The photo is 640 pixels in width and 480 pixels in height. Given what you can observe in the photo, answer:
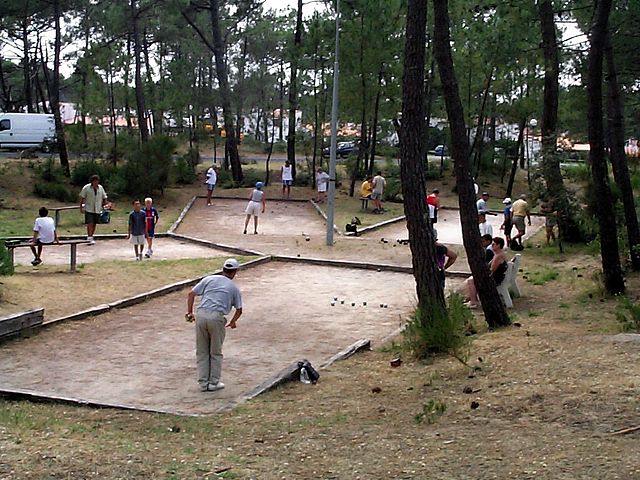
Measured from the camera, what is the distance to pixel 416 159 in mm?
11117

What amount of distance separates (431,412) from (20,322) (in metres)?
6.63

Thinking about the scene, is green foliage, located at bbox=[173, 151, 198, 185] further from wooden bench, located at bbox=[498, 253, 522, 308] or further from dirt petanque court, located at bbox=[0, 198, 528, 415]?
wooden bench, located at bbox=[498, 253, 522, 308]

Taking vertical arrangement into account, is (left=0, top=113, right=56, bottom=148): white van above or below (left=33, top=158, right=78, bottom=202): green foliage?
above

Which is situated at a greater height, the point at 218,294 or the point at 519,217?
the point at 218,294

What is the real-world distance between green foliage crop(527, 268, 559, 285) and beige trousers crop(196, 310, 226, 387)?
8.35m

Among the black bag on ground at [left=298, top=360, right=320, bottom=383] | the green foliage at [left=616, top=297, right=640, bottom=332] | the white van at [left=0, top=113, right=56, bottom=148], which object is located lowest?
the black bag on ground at [left=298, top=360, right=320, bottom=383]

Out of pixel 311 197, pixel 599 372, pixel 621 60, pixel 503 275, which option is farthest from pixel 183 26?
pixel 599 372

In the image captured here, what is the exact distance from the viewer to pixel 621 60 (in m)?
17.3

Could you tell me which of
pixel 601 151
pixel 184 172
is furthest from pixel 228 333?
pixel 184 172

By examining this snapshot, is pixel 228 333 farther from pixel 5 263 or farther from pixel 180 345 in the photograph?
pixel 5 263

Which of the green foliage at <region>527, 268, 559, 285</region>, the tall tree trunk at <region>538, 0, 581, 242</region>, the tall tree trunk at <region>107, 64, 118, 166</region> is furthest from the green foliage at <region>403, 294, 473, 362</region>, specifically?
the tall tree trunk at <region>107, 64, 118, 166</region>

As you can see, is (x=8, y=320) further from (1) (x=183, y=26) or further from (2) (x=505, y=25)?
(1) (x=183, y=26)

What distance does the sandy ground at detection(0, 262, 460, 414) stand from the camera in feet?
32.2

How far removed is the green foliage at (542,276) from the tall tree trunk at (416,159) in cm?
583
